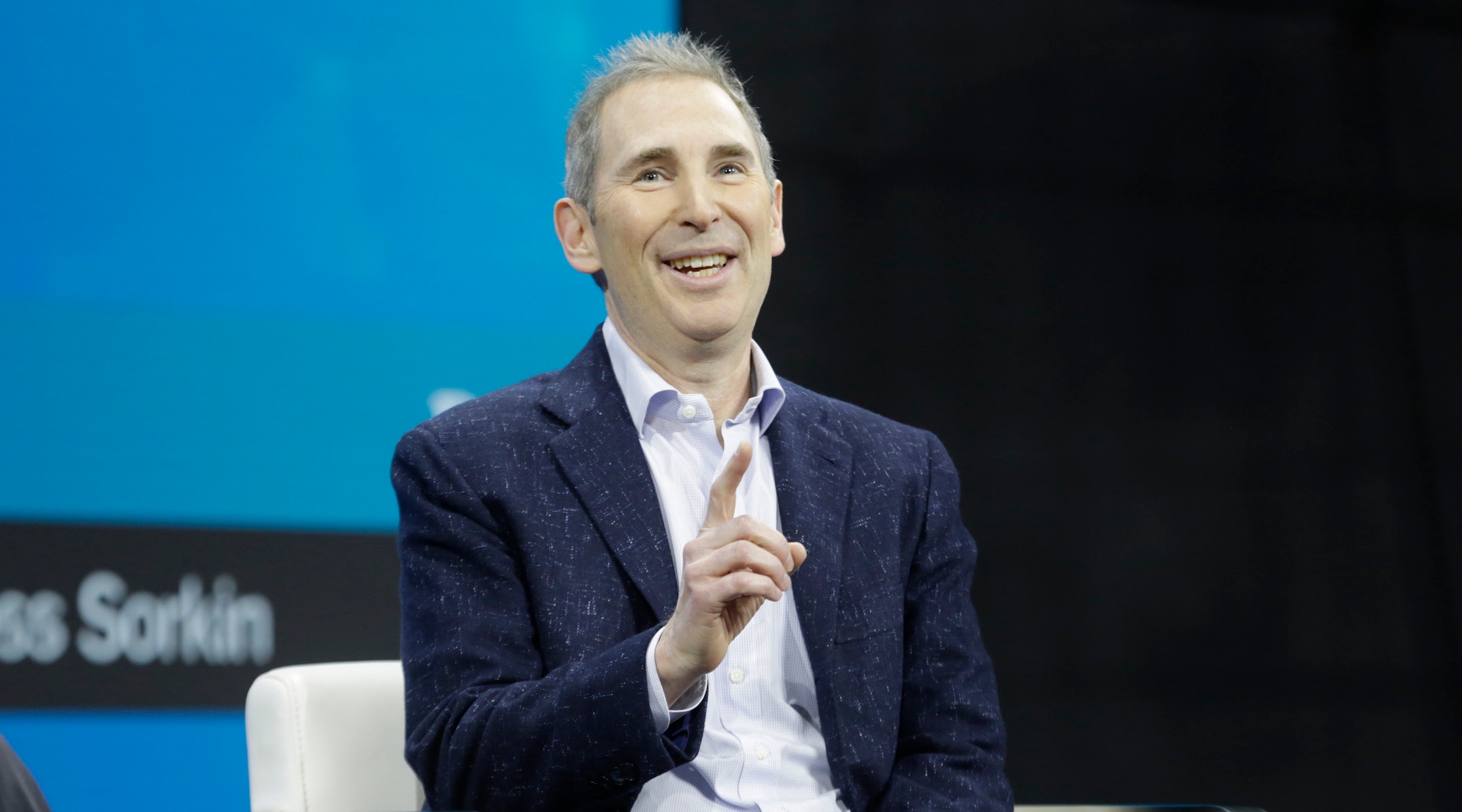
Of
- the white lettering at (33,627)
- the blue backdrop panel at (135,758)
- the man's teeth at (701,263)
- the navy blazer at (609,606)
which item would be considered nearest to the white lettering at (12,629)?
the white lettering at (33,627)

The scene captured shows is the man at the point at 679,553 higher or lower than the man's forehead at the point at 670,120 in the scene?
lower

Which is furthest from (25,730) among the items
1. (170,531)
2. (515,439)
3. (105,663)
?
(515,439)

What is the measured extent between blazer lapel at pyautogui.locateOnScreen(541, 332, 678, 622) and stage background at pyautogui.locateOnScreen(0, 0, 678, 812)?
1.03 meters

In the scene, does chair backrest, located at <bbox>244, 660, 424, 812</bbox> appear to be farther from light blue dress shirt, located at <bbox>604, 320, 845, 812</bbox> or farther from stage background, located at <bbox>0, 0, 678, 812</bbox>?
stage background, located at <bbox>0, 0, 678, 812</bbox>

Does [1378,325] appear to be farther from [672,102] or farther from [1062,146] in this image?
[672,102]

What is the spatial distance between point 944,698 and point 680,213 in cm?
72

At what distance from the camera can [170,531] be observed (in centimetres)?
246

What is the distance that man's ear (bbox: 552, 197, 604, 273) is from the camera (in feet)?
5.91

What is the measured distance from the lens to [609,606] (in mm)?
1514

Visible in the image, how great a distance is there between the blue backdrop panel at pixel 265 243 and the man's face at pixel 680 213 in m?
1.01

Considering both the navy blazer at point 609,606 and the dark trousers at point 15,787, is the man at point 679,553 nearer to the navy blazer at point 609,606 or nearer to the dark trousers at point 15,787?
the navy blazer at point 609,606

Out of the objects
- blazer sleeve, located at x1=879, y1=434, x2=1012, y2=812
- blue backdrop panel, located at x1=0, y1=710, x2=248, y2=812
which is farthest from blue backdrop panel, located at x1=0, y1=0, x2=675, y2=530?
blazer sleeve, located at x1=879, y1=434, x2=1012, y2=812

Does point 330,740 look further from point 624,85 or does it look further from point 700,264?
point 624,85

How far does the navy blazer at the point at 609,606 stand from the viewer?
1360mm
